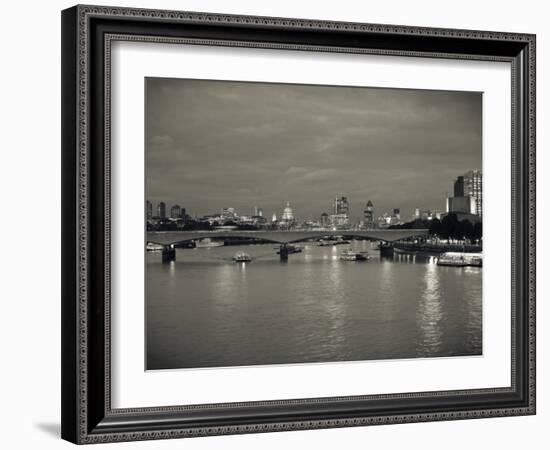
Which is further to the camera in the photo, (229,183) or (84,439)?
(229,183)

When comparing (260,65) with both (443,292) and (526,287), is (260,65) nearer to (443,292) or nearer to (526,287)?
(443,292)

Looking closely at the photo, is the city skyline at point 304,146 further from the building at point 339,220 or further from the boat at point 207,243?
the boat at point 207,243

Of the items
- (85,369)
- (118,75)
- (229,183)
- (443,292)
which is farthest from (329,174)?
(85,369)

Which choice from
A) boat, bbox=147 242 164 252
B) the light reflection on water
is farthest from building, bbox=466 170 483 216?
boat, bbox=147 242 164 252

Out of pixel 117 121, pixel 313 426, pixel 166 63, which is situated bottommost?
pixel 313 426

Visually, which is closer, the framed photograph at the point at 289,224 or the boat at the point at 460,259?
the framed photograph at the point at 289,224

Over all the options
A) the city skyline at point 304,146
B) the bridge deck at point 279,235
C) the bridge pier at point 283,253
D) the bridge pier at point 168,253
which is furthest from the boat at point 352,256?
the bridge pier at point 168,253

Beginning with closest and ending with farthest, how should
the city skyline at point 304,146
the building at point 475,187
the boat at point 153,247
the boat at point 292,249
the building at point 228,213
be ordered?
1. the boat at point 153,247
2. the city skyline at point 304,146
3. the building at point 228,213
4. the boat at point 292,249
5. the building at point 475,187

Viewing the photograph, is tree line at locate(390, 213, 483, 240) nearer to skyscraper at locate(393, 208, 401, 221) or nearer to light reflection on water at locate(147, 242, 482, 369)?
skyscraper at locate(393, 208, 401, 221)
